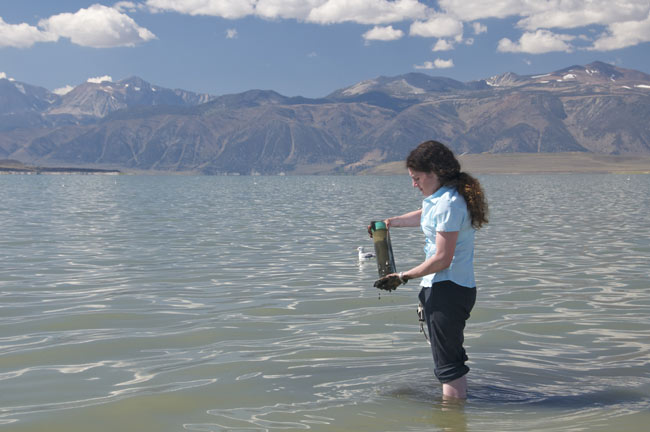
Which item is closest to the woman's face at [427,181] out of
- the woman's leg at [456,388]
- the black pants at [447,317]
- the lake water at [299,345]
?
the black pants at [447,317]

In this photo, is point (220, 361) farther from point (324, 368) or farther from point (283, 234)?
point (283, 234)

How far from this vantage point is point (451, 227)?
7.16 meters

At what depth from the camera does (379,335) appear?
12.2 meters

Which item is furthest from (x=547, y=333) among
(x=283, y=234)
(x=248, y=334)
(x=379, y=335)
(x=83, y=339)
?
(x=283, y=234)

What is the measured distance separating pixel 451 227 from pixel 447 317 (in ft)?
3.35

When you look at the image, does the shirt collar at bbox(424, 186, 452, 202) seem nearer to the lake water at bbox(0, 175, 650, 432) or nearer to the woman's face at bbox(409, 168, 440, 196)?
the woman's face at bbox(409, 168, 440, 196)

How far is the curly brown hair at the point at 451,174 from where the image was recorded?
24.0 feet

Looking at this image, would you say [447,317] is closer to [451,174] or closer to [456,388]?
[456,388]

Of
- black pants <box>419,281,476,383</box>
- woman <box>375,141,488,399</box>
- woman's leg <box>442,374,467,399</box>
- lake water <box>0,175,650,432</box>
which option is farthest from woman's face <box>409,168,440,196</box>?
lake water <box>0,175,650,432</box>

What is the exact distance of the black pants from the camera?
747 cm

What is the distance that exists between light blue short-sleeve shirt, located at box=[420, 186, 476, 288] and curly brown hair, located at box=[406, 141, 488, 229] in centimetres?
7

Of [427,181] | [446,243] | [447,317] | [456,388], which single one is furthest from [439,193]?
[456,388]

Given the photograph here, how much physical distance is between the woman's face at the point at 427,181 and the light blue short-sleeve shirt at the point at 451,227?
8cm

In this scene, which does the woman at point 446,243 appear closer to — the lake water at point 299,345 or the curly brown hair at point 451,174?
the curly brown hair at point 451,174
